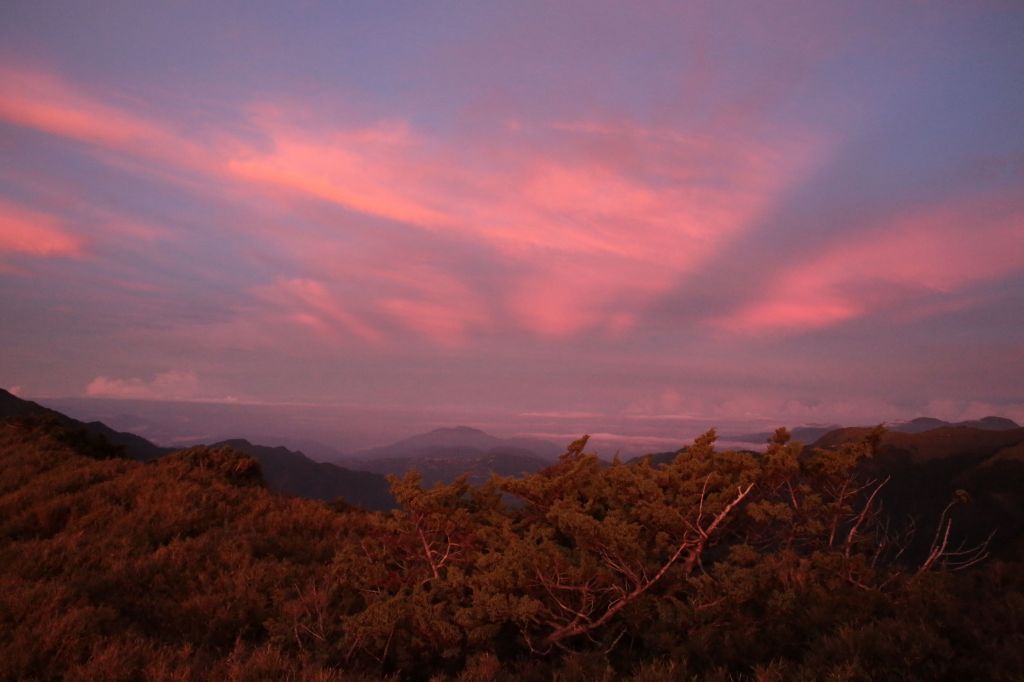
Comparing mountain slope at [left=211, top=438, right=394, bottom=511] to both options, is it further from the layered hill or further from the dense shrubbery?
the dense shrubbery

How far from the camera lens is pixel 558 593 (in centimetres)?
770

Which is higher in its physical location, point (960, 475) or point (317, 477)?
point (960, 475)

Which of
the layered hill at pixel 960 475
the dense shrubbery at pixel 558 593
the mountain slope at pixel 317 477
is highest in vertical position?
the dense shrubbery at pixel 558 593

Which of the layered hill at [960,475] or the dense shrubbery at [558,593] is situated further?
the layered hill at [960,475]

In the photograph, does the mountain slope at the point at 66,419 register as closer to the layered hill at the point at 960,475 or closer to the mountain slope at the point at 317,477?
the mountain slope at the point at 317,477

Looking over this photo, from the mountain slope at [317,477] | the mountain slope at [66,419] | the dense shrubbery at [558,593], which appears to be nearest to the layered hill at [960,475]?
the dense shrubbery at [558,593]

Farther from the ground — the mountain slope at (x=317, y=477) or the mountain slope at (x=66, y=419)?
the mountain slope at (x=66, y=419)

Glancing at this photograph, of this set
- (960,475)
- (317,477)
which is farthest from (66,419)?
(317,477)

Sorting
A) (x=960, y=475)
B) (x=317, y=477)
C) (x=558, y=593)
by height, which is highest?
(x=558, y=593)

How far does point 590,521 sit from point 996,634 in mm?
5052

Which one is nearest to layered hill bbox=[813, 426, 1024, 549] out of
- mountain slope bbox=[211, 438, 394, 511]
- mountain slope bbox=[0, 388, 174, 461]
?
mountain slope bbox=[0, 388, 174, 461]

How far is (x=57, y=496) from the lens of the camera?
12297 millimetres

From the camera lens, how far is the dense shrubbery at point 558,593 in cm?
621

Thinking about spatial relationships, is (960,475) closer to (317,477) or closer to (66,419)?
(66,419)
